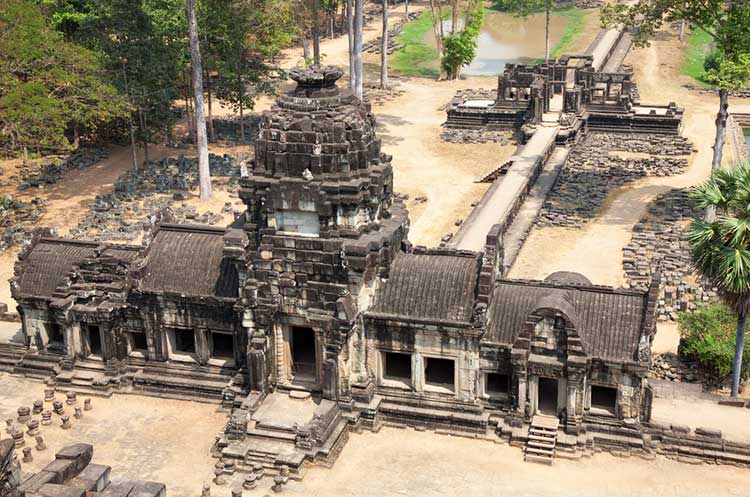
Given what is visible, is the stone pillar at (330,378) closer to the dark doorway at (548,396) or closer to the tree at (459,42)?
the dark doorway at (548,396)

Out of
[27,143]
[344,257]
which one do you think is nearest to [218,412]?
[344,257]

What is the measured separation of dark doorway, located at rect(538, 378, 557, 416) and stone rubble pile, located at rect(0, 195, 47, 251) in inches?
1214

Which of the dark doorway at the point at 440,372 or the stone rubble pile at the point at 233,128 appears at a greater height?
the stone rubble pile at the point at 233,128

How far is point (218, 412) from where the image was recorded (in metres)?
34.3

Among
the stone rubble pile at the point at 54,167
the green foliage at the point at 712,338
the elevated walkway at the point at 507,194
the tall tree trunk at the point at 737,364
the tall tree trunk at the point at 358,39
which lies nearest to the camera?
the tall tree trunk at the point at 737,364

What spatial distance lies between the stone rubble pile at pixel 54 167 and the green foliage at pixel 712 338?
3861 centimetres

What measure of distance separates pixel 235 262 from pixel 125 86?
30860mm

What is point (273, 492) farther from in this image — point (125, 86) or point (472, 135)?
point (472, 135)

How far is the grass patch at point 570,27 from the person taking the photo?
111438mm

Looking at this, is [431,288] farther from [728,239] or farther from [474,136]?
[474,136]

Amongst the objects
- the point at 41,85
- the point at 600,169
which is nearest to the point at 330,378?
the point at 41,85

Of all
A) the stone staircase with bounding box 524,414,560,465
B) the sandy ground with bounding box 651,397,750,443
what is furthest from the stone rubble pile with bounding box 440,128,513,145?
the stone staircase with bounding box 524,414,560,465

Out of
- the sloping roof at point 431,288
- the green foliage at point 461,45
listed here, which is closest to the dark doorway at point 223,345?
the sloping roof at point 431,288

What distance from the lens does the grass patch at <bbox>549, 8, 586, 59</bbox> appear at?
111 metres
